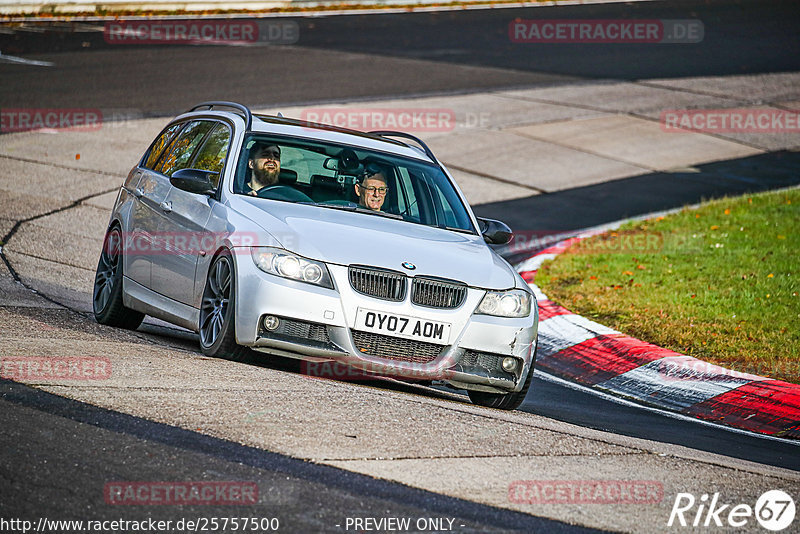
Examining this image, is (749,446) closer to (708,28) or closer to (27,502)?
(27,502)

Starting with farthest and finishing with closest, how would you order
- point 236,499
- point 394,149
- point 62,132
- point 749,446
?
point 62,132
point 394,149
point 749,446
point 236,499

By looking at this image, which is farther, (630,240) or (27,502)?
(630,240)

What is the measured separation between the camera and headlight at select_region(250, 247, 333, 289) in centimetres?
713

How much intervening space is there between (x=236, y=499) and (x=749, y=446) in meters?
4.03

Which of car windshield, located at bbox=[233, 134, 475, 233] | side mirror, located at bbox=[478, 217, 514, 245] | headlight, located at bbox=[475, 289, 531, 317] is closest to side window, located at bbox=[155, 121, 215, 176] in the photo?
car windshield, located at bbox=[233, 134, 475, 233]

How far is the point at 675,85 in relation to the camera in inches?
971

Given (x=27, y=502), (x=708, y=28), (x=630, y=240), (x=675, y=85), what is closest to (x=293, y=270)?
(x=27, y=502)

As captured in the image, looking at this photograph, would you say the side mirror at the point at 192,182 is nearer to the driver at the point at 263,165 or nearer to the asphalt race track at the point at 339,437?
the driver at the point at 263,165

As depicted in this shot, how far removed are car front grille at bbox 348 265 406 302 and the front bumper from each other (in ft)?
0.17

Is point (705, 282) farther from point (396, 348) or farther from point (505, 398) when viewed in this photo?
point (396, 348)

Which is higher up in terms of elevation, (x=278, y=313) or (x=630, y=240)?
(x=278, y=313)

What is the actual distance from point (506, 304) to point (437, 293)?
1.70 feet

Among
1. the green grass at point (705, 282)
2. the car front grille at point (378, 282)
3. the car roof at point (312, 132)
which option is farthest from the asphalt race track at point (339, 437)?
the car roof at point (312, 132)

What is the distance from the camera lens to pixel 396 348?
7223 millimetres
